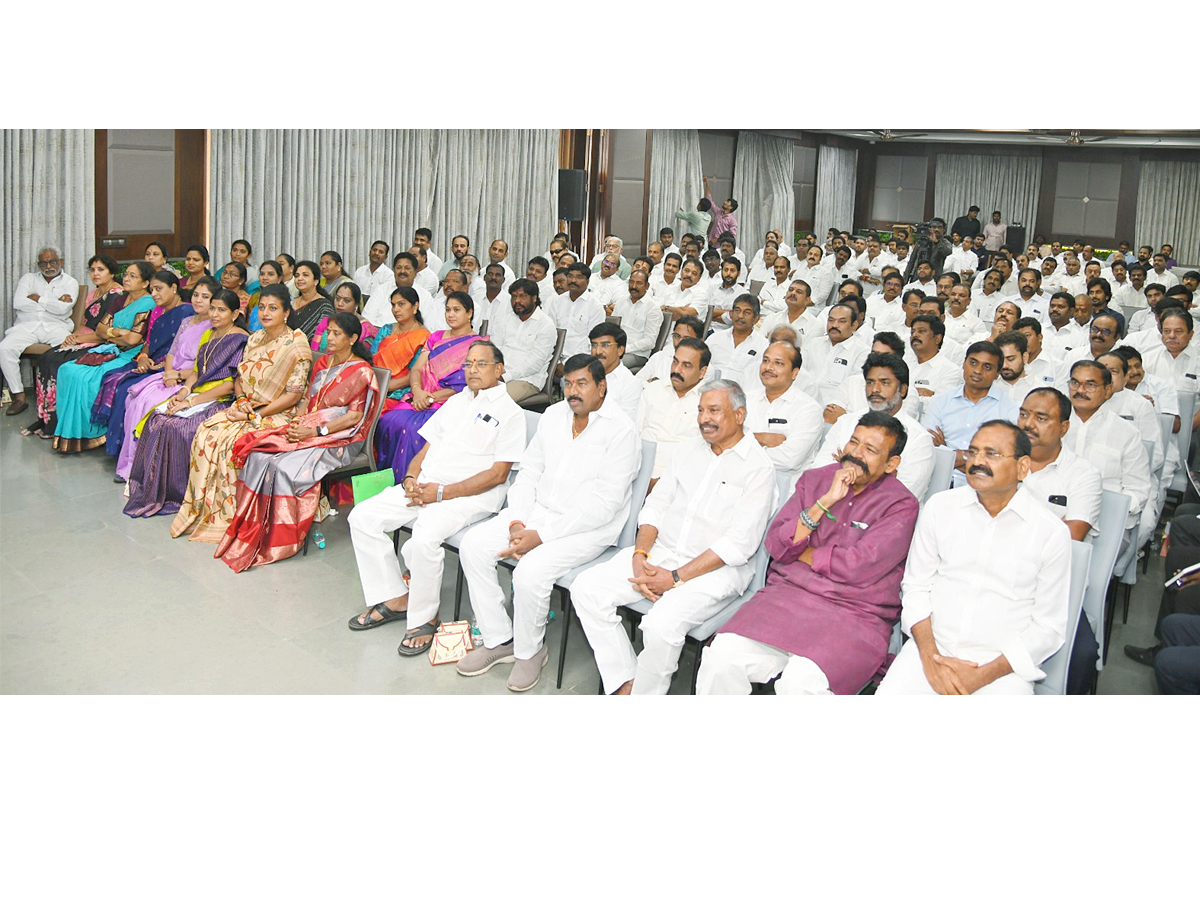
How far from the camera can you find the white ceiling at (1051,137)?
14898 millimetres

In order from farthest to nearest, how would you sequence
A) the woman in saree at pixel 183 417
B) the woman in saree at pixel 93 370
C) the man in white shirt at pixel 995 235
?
the man in white shirt at pixel 995 235, the woman in saree at pixel 93 370, the woman in saree at pixel 183 417

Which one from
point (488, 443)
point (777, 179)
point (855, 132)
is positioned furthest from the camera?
point (855, 132)

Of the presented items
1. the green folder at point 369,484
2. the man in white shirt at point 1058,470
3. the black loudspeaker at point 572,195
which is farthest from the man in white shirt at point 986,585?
the black loudspeaker at point 572,195

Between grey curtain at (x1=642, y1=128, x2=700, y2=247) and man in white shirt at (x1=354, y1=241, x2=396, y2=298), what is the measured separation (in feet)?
19.1

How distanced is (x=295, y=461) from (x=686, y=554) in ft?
6.82

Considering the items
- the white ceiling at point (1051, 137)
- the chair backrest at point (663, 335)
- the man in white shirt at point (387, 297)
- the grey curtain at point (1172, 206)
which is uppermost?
the white ceiling at point (1051, 137)

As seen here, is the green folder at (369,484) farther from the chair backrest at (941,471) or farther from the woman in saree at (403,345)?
the chair backrest at (941,471)

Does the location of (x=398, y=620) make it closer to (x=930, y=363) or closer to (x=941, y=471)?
(x=941, y=471)

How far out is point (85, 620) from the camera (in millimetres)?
3920

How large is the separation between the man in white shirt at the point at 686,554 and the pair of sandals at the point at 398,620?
0.68m

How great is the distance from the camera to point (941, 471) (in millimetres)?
3902

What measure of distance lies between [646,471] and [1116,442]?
1.97 metres
